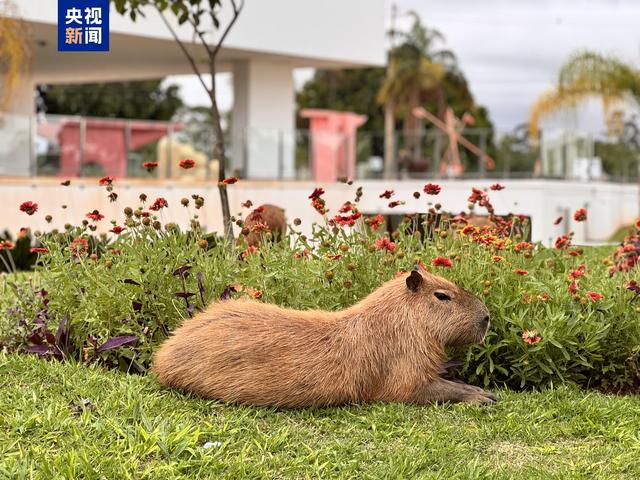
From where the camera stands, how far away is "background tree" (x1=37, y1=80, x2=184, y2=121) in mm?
48375

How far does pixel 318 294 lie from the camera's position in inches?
261

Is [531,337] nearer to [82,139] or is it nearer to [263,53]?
[82,139]

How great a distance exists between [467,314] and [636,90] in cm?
2285

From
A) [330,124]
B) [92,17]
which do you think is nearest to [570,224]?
[330,124]

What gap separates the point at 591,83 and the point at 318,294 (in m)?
22.1

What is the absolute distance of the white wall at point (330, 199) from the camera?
71.6 ft

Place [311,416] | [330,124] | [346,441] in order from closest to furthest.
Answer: [346,441] → [311,416] → [330,124]

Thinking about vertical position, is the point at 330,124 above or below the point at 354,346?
above

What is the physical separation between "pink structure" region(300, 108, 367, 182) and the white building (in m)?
0.93

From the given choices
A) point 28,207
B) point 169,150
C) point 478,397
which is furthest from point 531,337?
point 169,150

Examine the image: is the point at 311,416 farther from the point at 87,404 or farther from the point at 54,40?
the point at 54,40

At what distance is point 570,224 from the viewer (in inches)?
940

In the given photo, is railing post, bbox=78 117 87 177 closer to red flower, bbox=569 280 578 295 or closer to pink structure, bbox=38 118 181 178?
pink structure, bbox=38 118 181 178

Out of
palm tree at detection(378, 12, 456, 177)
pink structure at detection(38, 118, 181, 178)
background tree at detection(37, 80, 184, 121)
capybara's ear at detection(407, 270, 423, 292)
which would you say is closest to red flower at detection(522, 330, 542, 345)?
capybara's ear at detection(407, 270, 423, 292)
